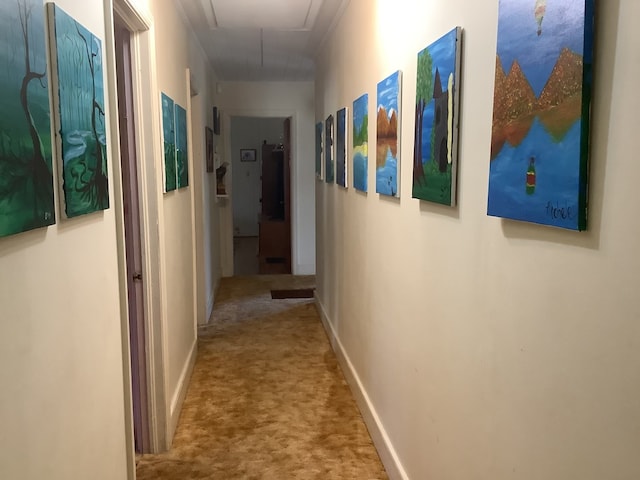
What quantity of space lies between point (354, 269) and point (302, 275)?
3.48 metres

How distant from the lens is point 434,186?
1.66 m

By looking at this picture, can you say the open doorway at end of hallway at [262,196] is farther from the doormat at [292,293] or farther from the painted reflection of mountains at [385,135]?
the painted reflection of mountains at [385,135]

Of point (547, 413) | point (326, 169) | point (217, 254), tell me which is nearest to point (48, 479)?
point (547, 413)

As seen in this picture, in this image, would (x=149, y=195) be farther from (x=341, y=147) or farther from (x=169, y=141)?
(x=341, y=147)

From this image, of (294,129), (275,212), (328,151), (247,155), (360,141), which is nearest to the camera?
(360,141)

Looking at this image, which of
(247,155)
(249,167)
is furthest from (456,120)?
(249,167)

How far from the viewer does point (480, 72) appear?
1354 millimetres

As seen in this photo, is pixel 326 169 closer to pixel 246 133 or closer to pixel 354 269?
pixel 354 269

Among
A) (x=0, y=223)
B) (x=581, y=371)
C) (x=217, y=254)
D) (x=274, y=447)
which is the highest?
(x=0, y=223)

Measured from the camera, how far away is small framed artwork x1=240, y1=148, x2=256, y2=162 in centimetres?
1044

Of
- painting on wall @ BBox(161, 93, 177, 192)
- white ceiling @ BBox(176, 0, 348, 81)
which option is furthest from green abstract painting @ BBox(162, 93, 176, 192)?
white ceiling @ BBox(176, 0, 348, 81)

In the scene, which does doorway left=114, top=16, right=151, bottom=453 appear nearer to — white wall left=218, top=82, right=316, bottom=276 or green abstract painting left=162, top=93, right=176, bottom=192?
green abstract painting left=162, top=93, right=176, bottom=192

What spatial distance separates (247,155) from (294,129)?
4.28 meters

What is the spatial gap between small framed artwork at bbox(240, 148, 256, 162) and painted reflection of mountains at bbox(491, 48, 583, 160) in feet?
31.1
